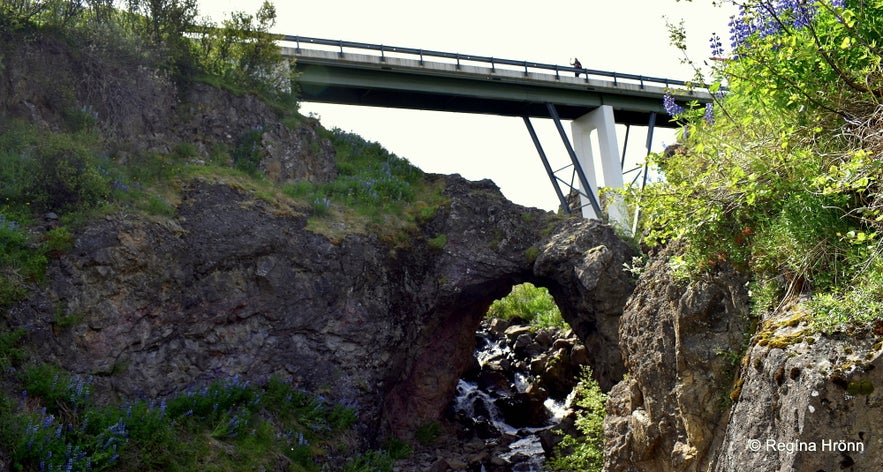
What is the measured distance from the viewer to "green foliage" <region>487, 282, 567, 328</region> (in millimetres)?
23750

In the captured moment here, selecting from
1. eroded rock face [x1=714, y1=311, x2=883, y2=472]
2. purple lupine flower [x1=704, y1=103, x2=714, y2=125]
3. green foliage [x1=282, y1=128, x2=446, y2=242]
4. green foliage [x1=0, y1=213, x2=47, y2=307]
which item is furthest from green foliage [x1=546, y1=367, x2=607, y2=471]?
green foliage [x1=0, y1=213, x2=47, y2=307]

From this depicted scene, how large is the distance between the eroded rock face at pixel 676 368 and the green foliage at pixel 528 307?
1457cm

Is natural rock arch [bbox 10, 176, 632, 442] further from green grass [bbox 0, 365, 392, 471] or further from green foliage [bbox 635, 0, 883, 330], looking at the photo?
green foliage [bbox 635, 0, 883, 330]

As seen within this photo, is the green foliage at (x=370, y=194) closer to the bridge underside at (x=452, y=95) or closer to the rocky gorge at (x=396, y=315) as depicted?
the rocky gorge at (x=396, y=315)

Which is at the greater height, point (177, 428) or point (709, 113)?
point (709, 113)

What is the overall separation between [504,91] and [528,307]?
27.9 ft

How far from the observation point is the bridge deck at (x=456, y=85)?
19.3 meters

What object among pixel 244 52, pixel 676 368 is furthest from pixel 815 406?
pixel 244 52

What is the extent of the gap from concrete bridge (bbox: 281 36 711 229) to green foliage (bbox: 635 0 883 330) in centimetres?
1080

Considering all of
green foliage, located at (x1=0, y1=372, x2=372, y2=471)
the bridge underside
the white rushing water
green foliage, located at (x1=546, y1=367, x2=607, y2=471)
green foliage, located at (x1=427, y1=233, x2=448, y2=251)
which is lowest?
the white rushing water

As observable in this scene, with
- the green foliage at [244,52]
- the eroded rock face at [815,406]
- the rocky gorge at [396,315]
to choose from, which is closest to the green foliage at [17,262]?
the rocky gorge at [396,315]

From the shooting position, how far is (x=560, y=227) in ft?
53.9

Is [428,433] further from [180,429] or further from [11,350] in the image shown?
[11,350]

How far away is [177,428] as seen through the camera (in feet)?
33.1
